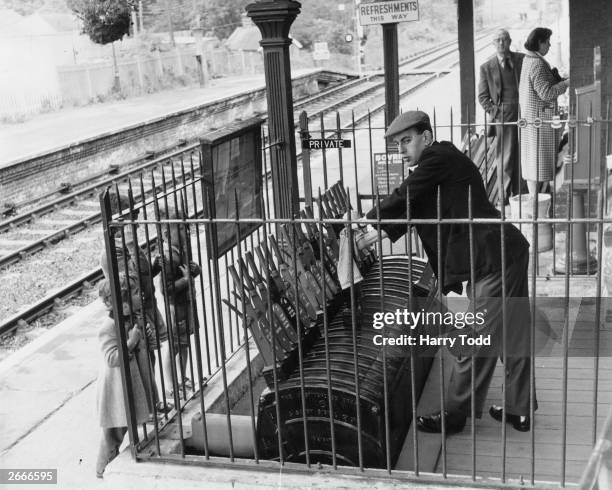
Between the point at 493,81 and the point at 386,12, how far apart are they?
1431mm

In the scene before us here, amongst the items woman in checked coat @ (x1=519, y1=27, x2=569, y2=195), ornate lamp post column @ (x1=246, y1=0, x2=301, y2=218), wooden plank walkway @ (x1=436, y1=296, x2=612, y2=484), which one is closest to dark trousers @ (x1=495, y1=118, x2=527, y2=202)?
woman in checked coat @ (x1=519, y1=27, x2=569, y2=195)

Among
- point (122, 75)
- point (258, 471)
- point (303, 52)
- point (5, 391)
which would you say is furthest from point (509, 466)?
point (303, 52)

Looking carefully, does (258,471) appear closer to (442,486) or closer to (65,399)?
(442,486)

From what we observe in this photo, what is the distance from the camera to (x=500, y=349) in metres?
4.30

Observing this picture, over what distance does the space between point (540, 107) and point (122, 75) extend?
1064 inches

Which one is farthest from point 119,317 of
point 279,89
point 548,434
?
point 279,89

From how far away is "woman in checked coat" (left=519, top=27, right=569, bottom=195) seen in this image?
305 inches

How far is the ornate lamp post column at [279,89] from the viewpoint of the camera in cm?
596

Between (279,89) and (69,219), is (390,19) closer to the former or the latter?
(279,89)

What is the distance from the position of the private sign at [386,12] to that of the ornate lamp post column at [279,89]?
3259mm

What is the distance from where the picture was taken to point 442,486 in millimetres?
3670

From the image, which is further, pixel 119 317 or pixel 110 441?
pixel 110 441

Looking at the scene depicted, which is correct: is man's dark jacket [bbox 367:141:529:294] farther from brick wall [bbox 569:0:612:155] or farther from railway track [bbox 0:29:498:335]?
brick wall [bbox 569:0:612:155]

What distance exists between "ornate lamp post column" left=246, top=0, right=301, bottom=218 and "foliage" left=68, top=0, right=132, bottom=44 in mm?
28291
